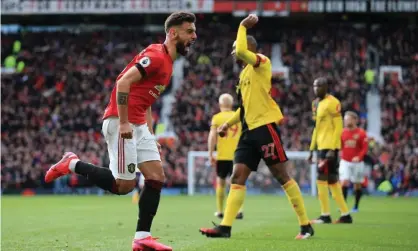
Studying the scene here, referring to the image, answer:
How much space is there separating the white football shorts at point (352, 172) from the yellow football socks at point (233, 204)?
7984 millimetres

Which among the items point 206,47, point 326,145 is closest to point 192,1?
point 206,47

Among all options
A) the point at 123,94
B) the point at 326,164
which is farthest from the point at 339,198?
the point at 123,94

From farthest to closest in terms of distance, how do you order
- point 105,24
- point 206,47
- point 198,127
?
point 105,24
point 206,47
point 198,127

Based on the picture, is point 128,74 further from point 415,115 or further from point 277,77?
point 277,77

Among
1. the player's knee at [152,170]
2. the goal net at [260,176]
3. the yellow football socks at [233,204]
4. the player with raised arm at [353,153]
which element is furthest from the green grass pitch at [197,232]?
the goal net at [260,176]

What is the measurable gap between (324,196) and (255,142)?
3664 millimetres

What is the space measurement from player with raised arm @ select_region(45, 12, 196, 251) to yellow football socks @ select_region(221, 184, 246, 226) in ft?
7.15

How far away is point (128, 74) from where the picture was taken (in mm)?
7188

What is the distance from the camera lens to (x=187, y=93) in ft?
115

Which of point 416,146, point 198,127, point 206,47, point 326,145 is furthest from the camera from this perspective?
point 206,47

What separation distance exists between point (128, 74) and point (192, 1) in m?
28.1

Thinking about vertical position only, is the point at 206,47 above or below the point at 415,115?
above

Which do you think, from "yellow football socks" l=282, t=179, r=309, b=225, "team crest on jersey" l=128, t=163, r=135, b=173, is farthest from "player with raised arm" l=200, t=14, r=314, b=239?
"team crest on jersey" l=128, t=163, r=135, b=173

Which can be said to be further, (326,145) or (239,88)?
(326,145)
